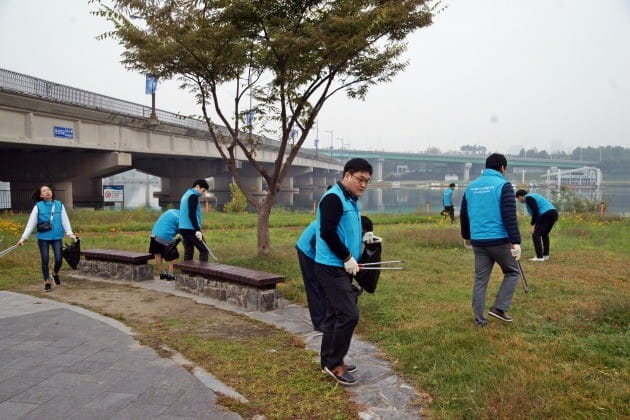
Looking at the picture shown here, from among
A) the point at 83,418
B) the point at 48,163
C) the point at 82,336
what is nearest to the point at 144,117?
the point at 48,163

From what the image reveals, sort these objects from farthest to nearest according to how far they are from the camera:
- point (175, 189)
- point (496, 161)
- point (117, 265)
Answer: point (175, 189), point (117, 265), point (496, 161)

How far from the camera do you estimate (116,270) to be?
8.67 m

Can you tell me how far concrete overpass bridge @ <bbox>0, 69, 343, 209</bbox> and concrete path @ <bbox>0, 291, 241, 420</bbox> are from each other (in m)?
15.3

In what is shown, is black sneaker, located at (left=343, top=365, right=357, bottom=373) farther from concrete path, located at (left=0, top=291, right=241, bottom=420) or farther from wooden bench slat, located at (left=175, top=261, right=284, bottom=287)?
wooden bench slat, located at (left=175, top=261, right=284, bottom=287)

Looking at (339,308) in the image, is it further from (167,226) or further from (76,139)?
(76,139)

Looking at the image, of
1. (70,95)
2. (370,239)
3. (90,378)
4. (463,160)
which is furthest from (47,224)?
(463,160)

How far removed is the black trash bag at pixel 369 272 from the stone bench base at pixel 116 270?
522cm

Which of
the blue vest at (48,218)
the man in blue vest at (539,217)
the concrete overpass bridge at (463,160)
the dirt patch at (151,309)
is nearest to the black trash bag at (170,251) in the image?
the dirt patch at (151,309)

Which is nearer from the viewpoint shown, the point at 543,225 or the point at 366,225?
the point at 366,225

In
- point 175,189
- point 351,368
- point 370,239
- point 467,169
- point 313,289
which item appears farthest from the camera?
point 467,169

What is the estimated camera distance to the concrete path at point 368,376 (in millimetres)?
3559

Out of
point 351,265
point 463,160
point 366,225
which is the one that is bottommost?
point 351,265

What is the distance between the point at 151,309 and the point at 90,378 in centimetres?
249

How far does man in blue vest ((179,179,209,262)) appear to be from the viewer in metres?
7.88
